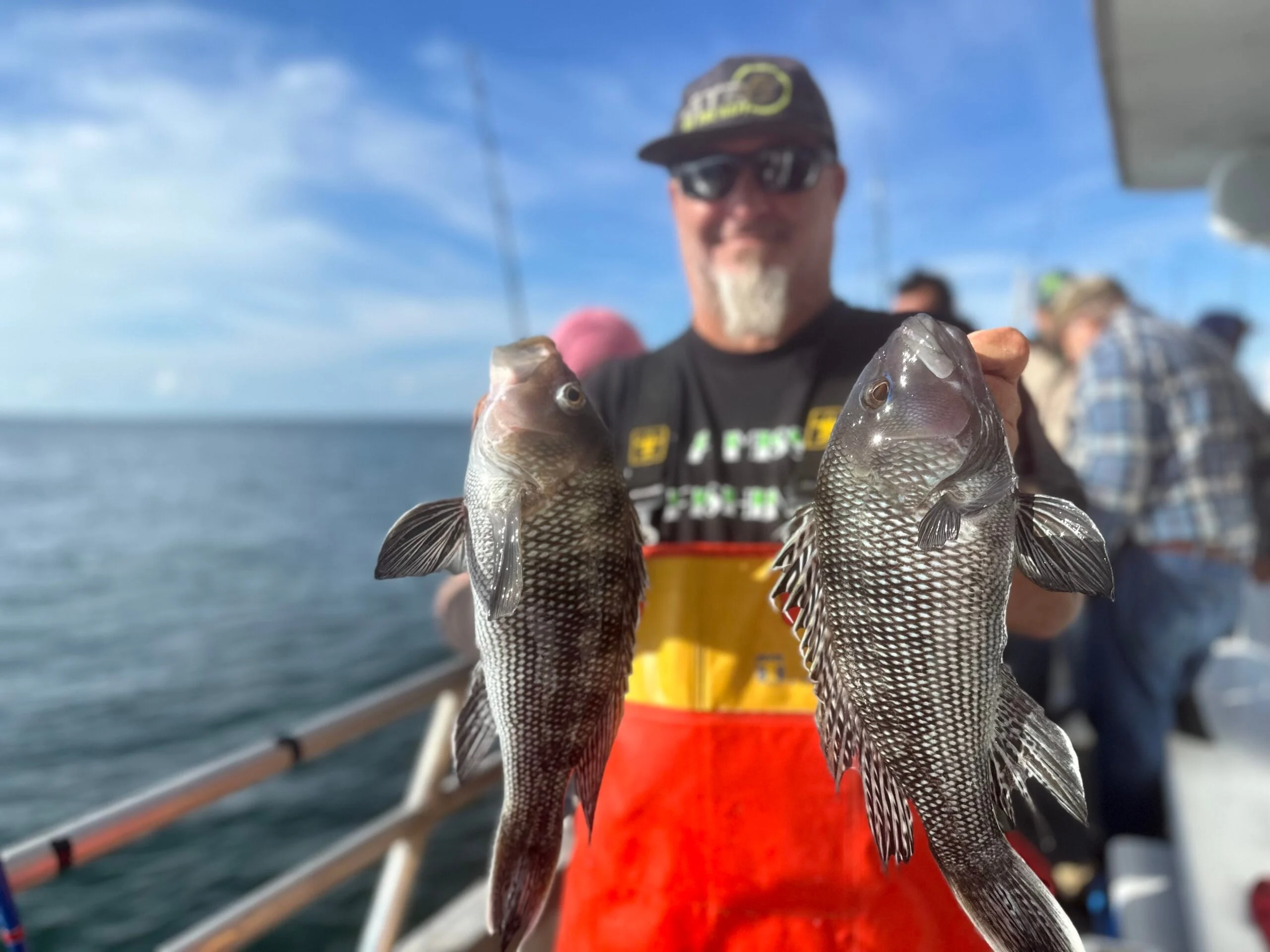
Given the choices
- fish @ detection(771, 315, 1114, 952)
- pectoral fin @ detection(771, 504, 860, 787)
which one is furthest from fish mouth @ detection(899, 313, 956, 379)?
pectoral fin @ detection(771, 504, 860, 787)

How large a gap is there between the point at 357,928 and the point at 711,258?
7.84 meters

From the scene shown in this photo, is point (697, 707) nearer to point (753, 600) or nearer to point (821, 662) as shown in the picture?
point (753, 600)

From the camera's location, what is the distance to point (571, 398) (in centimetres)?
153

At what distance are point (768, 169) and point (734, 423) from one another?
0.74m

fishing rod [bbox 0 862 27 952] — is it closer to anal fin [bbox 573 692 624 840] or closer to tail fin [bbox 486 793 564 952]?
tail fin [bbox 486 793 564 952]

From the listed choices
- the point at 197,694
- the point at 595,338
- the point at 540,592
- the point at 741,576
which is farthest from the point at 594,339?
the point at 197,694

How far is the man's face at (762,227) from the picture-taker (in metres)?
2.25

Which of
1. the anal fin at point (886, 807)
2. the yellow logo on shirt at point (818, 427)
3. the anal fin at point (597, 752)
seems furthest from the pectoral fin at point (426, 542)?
the yellow logo on shirt at point (818, 427)

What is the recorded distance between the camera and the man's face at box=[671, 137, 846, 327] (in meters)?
2.25

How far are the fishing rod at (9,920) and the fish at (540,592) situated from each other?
1466mm

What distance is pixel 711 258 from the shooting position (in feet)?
7.67

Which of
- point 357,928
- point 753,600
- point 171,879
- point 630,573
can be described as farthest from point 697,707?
point 171,879

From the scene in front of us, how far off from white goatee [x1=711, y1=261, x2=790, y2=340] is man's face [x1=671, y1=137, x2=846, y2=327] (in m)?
0.01

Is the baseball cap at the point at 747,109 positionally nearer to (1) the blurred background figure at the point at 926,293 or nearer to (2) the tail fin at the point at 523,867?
(2) the tail fin at the point at 523,867
